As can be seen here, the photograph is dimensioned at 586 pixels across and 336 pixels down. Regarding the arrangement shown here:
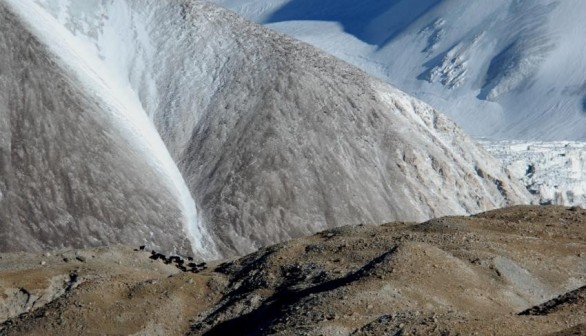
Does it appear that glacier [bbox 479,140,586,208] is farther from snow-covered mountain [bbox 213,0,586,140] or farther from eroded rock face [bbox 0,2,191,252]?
eroded rock face [bbox 0,2,191,252]

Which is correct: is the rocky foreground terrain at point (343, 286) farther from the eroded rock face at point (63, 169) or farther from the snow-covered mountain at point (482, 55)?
the snow-covered mountain at point (482, 55)

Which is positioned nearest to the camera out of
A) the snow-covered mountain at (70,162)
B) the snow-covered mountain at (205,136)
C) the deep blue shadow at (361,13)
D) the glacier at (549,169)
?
the snow-covered mountain at (70,162)

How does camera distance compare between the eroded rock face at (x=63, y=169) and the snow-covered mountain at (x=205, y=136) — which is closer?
the eroded rock face at (x=63, y=169)

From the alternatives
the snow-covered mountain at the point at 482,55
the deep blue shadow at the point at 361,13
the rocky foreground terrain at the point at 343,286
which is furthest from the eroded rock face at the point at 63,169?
the deep blue shadow at the point at 361,13

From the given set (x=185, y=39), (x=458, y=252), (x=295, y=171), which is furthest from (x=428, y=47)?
(x=458, y=252)

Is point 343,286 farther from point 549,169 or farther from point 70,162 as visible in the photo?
point 549,169

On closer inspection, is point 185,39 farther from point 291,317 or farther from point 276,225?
point 291,317

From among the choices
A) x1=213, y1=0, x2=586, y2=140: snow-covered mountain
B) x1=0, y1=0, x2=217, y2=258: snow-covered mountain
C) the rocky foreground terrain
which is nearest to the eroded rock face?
x1=0, y1=0, x2=217, y2=258: snow-covered mountain

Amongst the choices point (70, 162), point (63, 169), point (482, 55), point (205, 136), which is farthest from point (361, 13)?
point (63, 169)
